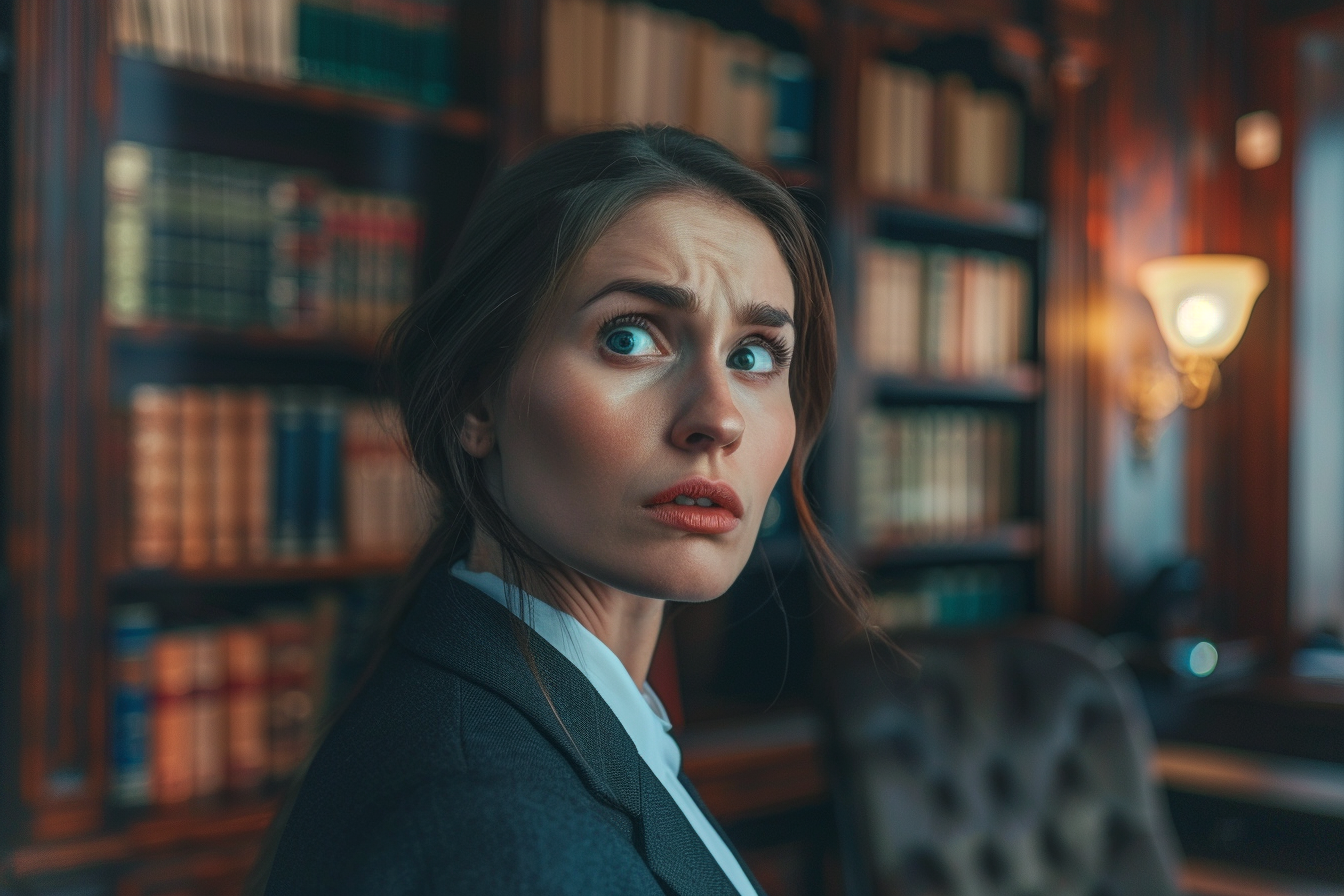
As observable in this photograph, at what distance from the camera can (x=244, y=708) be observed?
1683 mm

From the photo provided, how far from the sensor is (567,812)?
1.67 feet

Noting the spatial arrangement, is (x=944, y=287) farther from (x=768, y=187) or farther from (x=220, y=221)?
(x=768, y=187)

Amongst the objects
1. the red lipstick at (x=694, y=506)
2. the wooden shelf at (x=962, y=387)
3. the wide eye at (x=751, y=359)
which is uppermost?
the wooden shelf at (x=962, y=387)

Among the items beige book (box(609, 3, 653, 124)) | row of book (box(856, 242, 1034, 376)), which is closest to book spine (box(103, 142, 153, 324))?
beige book (box(609, 3, 653, 124))

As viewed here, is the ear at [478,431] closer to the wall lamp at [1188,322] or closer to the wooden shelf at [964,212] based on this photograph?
the wooden shelf at [964,212]

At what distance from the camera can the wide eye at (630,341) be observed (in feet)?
2.19

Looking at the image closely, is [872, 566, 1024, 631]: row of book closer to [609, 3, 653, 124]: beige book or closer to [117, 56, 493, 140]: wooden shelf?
[609, 3, 653, 124]: beige book

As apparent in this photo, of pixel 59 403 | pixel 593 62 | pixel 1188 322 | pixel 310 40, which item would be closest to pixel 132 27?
pixel 310 40

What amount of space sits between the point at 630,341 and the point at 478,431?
13 cm

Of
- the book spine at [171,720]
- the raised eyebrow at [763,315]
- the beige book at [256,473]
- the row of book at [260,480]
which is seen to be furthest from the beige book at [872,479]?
the raised eyebrow at [763,315]

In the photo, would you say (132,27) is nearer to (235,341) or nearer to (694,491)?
(235,341)

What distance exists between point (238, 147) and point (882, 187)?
1.46 metres

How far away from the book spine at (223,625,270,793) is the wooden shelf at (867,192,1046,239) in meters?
1.67

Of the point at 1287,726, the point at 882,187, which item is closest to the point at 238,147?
the point at 882,187
